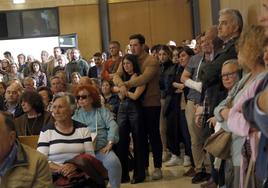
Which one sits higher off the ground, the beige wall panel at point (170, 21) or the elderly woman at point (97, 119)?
the beige wall panel at point (170, 21)

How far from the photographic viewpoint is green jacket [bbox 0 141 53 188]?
272 cm

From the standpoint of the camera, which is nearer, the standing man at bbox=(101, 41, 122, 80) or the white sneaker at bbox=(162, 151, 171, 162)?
the standing man at bbox=(101, 41, 122, 80)

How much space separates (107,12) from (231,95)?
965 cm

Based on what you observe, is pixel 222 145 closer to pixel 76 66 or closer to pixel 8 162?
pixel 8 162

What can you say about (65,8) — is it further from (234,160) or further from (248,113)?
(248,113)

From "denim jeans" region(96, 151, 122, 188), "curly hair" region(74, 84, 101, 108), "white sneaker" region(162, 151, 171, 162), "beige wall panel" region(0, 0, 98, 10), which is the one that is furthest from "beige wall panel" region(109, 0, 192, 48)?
"denim jeans" region(96, 151, 122, 188)

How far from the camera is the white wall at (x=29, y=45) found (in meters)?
12.6

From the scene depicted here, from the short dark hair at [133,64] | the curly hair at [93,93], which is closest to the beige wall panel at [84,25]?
the short dark hair at [133,64]

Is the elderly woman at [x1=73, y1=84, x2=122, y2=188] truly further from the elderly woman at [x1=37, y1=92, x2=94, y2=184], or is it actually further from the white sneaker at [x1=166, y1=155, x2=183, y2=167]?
the white sneaker at [x1=166, y1=155, x2=183, y2=167]

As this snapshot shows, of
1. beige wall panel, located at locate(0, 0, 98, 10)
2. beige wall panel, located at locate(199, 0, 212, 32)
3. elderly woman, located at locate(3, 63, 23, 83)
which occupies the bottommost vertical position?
elderly woman, located at locate(3, 63, 23, 83)

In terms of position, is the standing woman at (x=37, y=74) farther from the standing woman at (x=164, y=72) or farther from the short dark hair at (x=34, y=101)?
the short dark hair at (x=34, y=101)

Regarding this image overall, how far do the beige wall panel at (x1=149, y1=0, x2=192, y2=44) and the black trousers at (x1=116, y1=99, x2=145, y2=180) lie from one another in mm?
7028

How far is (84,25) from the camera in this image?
41.4 ft

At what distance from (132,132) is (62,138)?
1.79 meters
